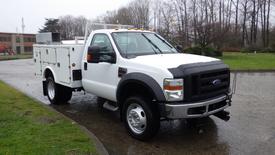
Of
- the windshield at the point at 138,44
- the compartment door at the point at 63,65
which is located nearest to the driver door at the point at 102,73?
the windshield at the point at 138,44

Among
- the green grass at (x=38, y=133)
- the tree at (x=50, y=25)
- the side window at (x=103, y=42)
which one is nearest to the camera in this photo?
the green grass at (x=38, y=133)

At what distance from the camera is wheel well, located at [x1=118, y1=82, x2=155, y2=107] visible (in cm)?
504

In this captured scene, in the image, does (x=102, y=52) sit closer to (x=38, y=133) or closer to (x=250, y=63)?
(x=38, y=133)

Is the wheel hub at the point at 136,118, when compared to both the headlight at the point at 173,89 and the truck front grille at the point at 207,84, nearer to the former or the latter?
the headlight at the point at 173,89

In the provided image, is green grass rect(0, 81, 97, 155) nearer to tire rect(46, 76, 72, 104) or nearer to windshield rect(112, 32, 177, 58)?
tire rect(46, 76, 72, 104)

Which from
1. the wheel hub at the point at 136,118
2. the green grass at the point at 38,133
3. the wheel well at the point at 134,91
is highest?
the wheel well at the point at 134,91

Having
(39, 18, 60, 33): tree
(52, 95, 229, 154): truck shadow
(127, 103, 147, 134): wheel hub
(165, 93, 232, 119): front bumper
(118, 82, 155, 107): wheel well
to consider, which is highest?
(39, 18, 60, 33): tree

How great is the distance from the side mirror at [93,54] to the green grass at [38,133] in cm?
140

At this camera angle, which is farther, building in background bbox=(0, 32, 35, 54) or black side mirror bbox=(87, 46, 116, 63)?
building in background bbox=(0, 32, 35, 54)

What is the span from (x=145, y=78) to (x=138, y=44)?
4.86ft

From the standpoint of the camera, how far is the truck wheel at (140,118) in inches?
197

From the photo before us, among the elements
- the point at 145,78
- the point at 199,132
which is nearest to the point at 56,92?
the point at 145,78

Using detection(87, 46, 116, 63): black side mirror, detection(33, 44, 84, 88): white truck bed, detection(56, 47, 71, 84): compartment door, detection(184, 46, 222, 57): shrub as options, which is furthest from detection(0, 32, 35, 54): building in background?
detection(87, 46, 116, 63): black side mirror

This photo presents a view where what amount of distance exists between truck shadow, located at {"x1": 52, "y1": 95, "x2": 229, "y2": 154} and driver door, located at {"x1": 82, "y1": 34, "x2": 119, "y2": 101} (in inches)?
27.6
